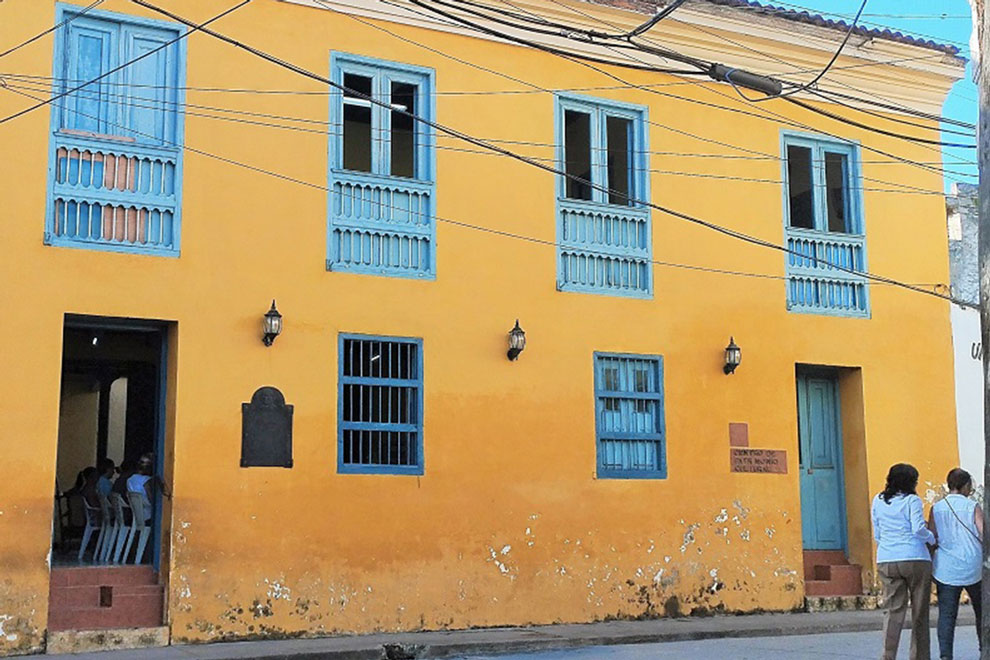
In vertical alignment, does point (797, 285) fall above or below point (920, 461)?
above

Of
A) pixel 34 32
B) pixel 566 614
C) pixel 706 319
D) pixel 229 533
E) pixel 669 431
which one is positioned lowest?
pixel 566 614

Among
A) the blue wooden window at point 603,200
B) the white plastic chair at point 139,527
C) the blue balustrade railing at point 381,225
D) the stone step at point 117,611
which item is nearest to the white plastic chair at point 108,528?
the white plastic chair at point 139,527

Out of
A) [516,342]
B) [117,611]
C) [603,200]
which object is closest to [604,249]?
[603,200]

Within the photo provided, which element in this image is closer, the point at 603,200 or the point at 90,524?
the point at 90,524

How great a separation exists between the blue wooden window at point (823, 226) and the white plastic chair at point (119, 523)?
319 inches

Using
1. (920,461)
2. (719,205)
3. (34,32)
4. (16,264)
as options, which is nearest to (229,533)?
(16,264)

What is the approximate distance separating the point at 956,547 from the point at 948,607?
496mm

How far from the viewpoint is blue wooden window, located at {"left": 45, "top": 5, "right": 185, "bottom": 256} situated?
11.6 metres

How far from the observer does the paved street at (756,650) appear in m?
11.2

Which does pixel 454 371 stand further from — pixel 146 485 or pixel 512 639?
pixel 146 485

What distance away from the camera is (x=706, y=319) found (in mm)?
14758

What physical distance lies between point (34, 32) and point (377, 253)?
3855mm

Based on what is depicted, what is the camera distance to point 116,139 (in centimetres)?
1183

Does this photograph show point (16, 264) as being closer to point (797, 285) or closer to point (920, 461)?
point (797, 285)
